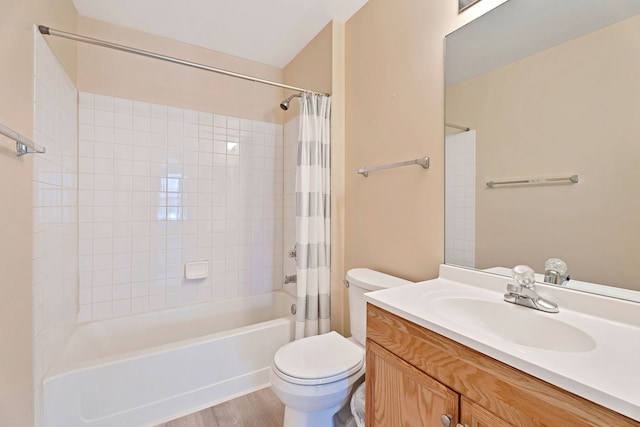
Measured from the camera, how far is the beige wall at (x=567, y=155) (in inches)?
31.9

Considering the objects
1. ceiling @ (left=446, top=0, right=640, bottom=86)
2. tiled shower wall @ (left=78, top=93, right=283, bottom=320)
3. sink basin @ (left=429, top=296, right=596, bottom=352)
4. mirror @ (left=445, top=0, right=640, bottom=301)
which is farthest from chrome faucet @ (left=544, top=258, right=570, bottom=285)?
tiled shower wall @ (left=78, top=93, right=283, bottom=320)

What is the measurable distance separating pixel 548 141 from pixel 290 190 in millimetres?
1873

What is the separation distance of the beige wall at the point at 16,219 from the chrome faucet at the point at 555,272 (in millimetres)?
1923

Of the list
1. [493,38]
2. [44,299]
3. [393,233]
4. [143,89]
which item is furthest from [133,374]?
[493,38]

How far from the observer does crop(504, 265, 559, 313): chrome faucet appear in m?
0.89

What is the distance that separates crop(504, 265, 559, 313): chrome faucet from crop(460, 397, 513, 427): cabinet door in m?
0.42

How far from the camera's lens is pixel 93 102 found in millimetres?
1910

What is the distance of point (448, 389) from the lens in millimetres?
739

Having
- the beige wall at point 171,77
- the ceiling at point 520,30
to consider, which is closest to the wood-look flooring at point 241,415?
the ceiling at point 520,30

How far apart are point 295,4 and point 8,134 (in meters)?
1.65

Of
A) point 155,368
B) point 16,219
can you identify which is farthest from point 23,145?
point 155,368

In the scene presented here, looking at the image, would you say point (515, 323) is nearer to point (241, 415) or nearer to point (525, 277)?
point (525, 277)

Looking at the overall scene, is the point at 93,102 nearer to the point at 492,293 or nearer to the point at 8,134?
the point at 8,134

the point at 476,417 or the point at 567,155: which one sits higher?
the point at 567,155
